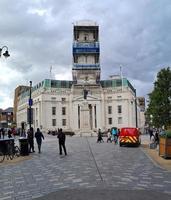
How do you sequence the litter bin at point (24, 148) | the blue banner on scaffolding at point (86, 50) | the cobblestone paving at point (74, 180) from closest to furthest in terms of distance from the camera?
the cobblestone paving at point (74, 180)
the litter bin at point (24, 148)
the blue banner on scaffolding at point (86, 50)

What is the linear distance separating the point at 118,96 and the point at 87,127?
5276cm

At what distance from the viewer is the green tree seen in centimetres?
3039

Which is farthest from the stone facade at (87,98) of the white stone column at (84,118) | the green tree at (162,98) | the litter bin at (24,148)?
the litter bin at (24,148)

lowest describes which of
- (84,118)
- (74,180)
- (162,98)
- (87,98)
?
(74,180)

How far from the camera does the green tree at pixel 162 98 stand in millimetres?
30391

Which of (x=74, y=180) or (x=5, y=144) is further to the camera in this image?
(x=5, y=144)

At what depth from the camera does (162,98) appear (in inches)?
1191

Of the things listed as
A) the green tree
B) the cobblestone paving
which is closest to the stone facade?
the green tree

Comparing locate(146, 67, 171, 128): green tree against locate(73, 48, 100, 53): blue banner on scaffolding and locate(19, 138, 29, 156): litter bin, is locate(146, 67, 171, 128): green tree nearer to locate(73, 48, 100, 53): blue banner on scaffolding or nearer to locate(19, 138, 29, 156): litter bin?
locate(19, 138, 29, 156): litter bin

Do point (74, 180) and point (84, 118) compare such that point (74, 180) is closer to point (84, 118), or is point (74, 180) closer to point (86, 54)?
point (84, 118)

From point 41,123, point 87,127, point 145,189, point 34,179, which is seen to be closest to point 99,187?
point 145,189

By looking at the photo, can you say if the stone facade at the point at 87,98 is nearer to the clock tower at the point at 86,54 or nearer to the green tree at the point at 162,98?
the clock tower at the point at 86,54

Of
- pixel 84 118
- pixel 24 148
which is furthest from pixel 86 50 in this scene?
pixel 24 148

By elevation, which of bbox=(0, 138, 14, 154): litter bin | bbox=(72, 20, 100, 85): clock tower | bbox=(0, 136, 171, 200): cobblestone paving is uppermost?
bbox=(72, 20, 100, 85): clock tower
